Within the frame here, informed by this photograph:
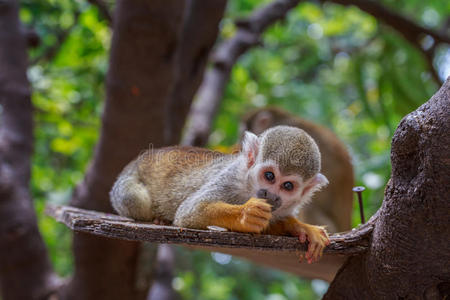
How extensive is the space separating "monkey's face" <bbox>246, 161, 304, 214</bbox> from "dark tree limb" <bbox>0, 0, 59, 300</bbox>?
6.69 ft

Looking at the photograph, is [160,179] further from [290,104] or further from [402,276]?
[290,104]

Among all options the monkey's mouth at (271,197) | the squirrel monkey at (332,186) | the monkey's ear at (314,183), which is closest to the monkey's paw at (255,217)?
the monkey's mouth at (271,197)

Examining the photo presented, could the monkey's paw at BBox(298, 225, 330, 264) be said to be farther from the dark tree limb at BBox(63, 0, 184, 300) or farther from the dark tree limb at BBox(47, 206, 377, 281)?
the dark tree limb at BBox(63, 0, 184, 300)

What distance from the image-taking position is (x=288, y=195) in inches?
59.6

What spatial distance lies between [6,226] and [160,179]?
147 centimetres

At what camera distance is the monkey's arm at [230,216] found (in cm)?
135

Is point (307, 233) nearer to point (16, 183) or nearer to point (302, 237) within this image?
point (302, 237)

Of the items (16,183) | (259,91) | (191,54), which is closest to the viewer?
(16,183)

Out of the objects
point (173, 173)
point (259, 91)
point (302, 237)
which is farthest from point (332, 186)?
point (302, 237)

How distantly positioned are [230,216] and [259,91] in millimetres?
4176

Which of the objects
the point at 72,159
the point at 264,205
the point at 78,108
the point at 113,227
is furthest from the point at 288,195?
the point at 72,159

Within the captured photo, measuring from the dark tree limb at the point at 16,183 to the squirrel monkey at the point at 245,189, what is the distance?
1.32m

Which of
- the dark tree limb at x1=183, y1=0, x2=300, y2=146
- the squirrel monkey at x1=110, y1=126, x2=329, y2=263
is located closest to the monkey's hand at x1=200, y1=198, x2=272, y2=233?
the squirrel monkey at x1=110, y1=126, x2=329, y2=263

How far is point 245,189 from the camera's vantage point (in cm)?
163
